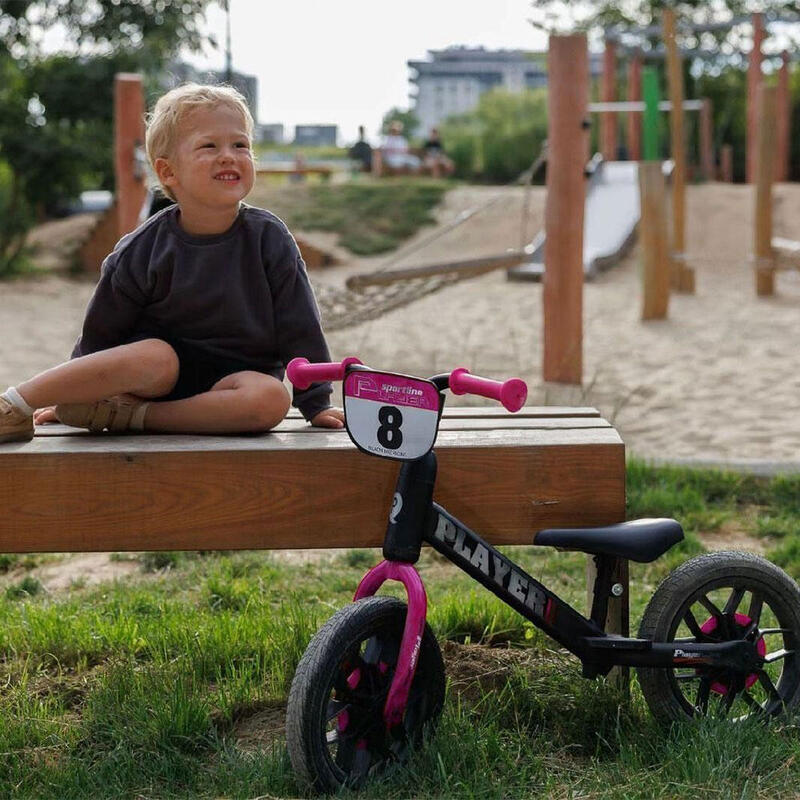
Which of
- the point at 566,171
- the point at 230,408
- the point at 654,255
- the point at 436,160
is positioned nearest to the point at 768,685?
the point at 230,408

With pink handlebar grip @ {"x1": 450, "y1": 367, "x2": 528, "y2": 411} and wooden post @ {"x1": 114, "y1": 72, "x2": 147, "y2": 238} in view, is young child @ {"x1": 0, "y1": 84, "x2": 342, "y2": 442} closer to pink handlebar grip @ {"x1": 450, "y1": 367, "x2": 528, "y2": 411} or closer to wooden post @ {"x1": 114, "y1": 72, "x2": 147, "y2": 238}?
pink handlebar grip @ {"x1": 450, "y1": 367, "x2": 528, "y2": 411}

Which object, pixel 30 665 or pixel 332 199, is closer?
pixel 30 665

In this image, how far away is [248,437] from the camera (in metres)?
2.85

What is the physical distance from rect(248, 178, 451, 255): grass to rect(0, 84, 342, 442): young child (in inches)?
534

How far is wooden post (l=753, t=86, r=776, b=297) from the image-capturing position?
1076 centimetres

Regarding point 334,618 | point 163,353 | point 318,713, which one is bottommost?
point 318,713

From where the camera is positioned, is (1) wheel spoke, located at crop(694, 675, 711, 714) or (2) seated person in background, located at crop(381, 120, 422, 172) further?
(2) seated person in background, located at crop(381, 120, 422, 172)

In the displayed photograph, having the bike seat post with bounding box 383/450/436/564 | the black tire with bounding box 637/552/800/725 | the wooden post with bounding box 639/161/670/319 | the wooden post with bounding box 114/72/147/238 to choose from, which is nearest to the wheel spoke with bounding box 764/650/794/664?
the black tire with bounding box 637/552/800/725

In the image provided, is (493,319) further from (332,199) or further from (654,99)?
(332,199)

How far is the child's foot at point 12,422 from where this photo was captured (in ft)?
9.04

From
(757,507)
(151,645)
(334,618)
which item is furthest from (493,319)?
(334,618)

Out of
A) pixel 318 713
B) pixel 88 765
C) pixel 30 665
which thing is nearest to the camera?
pixel 318 713

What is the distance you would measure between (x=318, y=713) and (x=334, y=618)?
170 mm

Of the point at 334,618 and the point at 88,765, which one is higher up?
the point at 334,618
